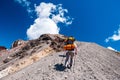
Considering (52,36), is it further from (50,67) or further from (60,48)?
(50,67)

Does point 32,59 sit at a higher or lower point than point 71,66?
higher

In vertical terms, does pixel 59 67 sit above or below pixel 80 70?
above

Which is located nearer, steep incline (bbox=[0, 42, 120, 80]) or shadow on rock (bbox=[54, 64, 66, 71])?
steep incline (bbox=[0, 42, 120, 80])

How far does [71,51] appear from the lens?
24.0 meters

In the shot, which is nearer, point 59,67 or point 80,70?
point 80,70

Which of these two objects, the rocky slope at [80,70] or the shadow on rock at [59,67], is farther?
the shadow on rock at [59,67]

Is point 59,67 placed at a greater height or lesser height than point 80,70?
greater

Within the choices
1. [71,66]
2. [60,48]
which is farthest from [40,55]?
[71,66]

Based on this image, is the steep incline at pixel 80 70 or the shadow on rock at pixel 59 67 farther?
the shadow on rock at pixel 59 67

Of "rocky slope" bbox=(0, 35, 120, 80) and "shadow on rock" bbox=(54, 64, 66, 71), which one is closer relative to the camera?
"rocky slope" bbox=(0, 35, 120, 80)

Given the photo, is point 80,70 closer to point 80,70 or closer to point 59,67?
point 80,70

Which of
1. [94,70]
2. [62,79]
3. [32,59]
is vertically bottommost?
[62,79]

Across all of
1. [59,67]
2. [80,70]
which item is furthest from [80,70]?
[59,67]

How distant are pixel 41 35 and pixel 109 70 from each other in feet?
72.7
